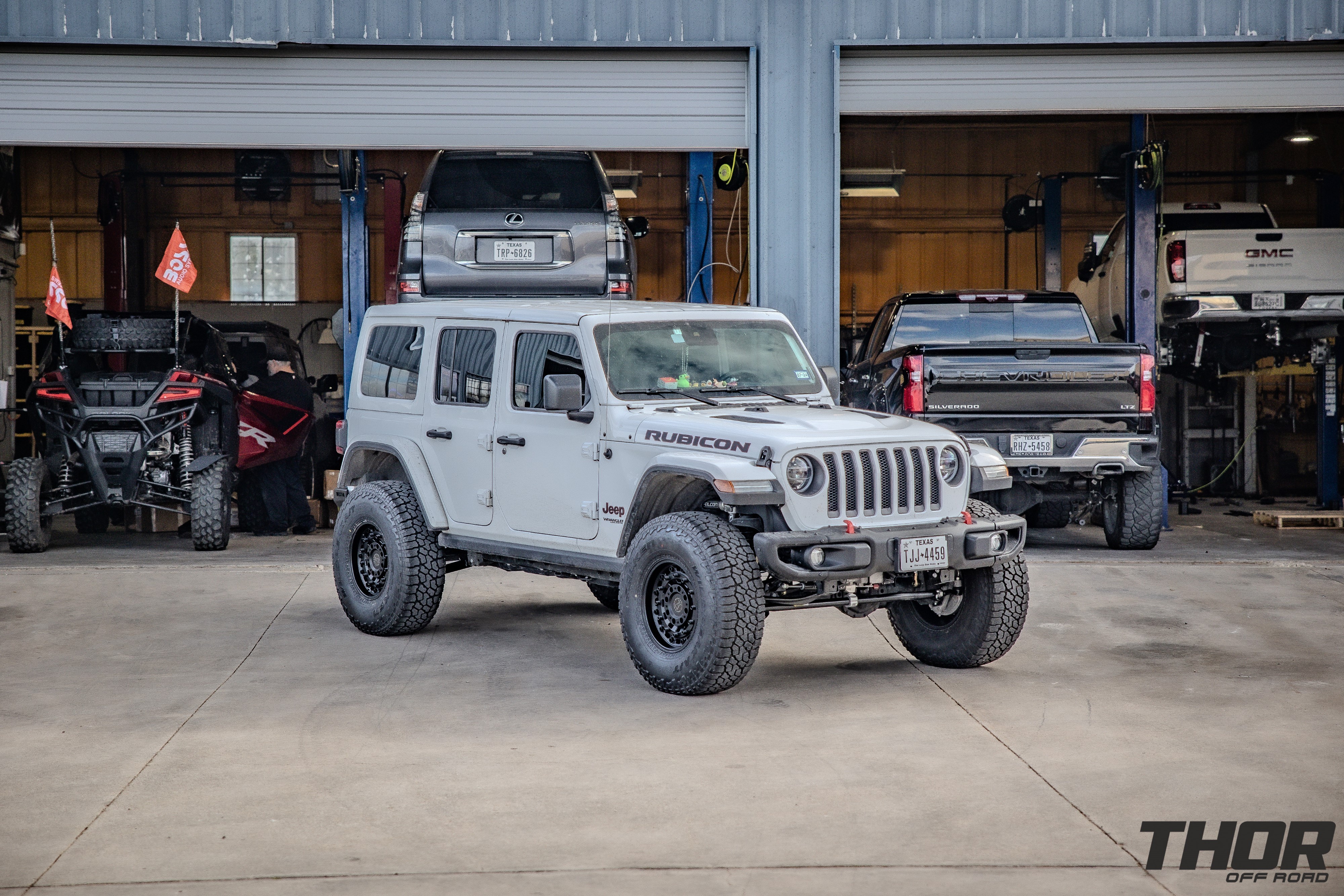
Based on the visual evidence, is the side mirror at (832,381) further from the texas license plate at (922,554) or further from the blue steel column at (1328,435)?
the blue steel column at (1328,435)

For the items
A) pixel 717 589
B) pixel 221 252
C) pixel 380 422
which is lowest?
pixel 717 589

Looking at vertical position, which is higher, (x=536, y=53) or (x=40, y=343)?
(x=536, y=53)

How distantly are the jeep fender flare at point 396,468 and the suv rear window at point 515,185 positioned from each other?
3584 mm

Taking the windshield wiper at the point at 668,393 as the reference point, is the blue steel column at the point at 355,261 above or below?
above

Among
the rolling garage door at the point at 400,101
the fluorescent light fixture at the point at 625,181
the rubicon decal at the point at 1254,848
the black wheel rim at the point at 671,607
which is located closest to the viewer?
the rubicon decal at the point at 1254,848

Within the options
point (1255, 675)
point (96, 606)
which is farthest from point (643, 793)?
point (96, 606)

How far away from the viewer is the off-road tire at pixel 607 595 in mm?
8977

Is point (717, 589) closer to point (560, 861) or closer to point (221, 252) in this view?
point (560, 861)

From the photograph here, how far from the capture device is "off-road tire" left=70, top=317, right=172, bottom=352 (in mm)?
12531

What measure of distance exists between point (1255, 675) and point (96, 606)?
264 inches

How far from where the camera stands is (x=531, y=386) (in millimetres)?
7469

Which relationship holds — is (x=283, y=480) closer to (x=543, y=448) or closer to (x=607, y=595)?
(x=607, y=595)

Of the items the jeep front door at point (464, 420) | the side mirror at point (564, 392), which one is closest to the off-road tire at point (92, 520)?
the jeep front door at point (464, 420)

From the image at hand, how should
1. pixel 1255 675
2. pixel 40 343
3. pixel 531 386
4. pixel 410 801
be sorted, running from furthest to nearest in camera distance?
pixel 40 343
pixel 531 386
pixel 1255 675
pixel 410 801
